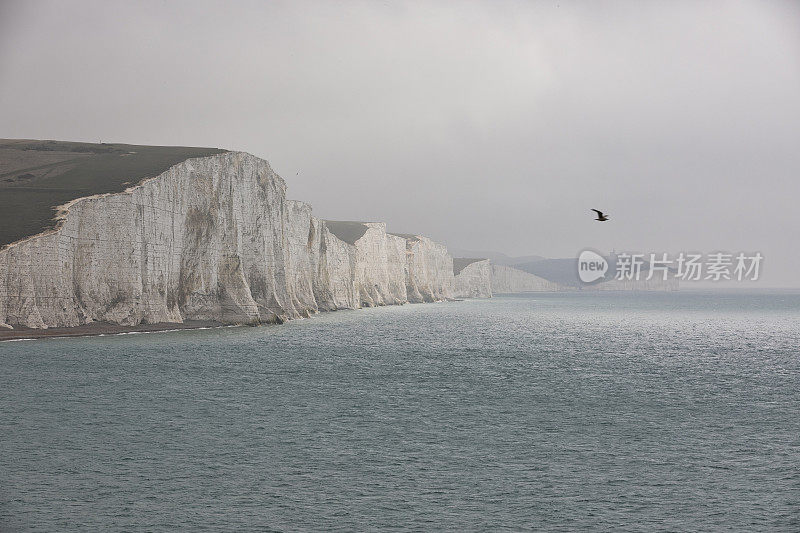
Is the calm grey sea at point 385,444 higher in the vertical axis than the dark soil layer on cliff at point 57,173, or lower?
lower

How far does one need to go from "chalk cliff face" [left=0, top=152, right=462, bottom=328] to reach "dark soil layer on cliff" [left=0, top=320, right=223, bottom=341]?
23.7 inches

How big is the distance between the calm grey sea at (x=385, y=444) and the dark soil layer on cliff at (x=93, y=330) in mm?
5088

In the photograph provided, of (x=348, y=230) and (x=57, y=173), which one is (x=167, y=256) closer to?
(x=57, y=173)

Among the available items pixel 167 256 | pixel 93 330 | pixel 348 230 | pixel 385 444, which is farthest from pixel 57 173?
pixel 348 230

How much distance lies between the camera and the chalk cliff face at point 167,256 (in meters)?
62.1

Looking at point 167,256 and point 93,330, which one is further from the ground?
point 167,256

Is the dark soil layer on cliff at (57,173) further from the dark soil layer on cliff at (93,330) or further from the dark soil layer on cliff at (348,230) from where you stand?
the dark soil layer on cliff at (348,230)

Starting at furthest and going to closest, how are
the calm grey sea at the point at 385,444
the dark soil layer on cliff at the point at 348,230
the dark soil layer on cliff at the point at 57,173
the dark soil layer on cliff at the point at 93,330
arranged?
the dark soil layer on cliff at the point at 348,230, the dark soil layer on cliff at the point at 57,173, the dark soil layer on cliff at the point at 93,330, the calm grey sea at the point at 385,444

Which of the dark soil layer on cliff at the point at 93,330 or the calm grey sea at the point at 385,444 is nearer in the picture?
the calm grey sea at the point at 385,444

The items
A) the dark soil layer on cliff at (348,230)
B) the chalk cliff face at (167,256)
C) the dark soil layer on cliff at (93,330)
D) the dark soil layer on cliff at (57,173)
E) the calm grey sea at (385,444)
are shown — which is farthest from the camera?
the dark soil layer on cliff at (348,230)

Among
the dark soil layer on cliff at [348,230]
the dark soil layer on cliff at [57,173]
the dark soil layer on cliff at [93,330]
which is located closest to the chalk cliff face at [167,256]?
the dark soil layer on cliff at [93,330]

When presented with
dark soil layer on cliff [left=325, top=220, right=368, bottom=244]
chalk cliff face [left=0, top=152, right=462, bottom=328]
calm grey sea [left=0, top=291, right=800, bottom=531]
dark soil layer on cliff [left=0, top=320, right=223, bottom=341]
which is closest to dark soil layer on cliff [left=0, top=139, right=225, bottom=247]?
chalk cliff face [left=0, top=152, right=462, bottom=328]

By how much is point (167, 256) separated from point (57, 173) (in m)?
22.0

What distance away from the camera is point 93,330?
65.9 m
